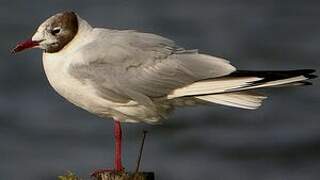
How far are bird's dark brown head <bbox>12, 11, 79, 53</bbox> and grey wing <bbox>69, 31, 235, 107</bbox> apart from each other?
149 millimetres

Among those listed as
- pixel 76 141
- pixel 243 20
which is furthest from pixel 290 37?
pixel 76 141

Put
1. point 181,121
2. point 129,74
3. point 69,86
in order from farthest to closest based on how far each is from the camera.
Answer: point 181,121 → point 129,74 → point 69,86

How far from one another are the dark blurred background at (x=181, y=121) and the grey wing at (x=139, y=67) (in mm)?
3995

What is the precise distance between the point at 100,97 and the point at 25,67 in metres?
7.87

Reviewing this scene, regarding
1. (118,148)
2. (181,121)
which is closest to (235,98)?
(118,148)

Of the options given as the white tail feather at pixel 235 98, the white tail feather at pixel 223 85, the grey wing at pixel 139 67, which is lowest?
the white tail feather at pixel 235 98

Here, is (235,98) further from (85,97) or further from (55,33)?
(55,33)

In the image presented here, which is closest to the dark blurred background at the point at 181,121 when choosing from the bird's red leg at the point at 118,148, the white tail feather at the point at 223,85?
the bird's red leg at the point at 118,148

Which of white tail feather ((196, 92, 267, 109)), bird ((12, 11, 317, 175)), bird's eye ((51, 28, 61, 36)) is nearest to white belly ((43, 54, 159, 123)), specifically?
bird ((12, 11, 317, 175))

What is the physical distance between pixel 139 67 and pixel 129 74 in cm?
8

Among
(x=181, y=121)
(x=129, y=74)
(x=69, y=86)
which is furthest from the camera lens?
(x=181, y=121)

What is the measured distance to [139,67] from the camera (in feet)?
24.9

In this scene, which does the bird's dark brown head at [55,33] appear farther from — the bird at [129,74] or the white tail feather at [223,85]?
the white tail feather at [223,85]

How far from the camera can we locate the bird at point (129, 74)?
7.45 meters
